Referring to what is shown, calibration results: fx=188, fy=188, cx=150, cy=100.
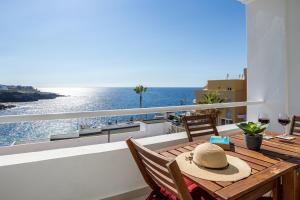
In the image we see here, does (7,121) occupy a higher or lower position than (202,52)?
lower

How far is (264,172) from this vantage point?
1020mm

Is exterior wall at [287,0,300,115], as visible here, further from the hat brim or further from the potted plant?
the hat brim

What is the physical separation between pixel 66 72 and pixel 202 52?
2070 cm

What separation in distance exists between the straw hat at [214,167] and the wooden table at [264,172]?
4 centimetres

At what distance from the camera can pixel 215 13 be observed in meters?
9.91

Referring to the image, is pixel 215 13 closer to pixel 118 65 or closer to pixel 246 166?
pixel 246 166

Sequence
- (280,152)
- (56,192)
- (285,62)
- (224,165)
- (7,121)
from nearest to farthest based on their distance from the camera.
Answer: (224,165), (280,152), (7,121), (56,192), (285,62)

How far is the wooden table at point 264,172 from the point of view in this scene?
2.84ft

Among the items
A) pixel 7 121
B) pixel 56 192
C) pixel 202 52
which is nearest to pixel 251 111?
pixel 56 192

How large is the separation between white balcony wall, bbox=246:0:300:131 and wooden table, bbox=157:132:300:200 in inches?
79.2

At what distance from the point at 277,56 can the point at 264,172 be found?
3060mm

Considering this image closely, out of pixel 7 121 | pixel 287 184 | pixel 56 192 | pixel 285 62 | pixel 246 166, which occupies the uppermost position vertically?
pixel 285 62

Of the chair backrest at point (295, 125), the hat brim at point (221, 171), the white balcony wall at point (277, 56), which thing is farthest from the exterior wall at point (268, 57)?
the hat brim at point (221, 171)

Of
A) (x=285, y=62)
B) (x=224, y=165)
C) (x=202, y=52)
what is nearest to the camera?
(x=224, y=165)
